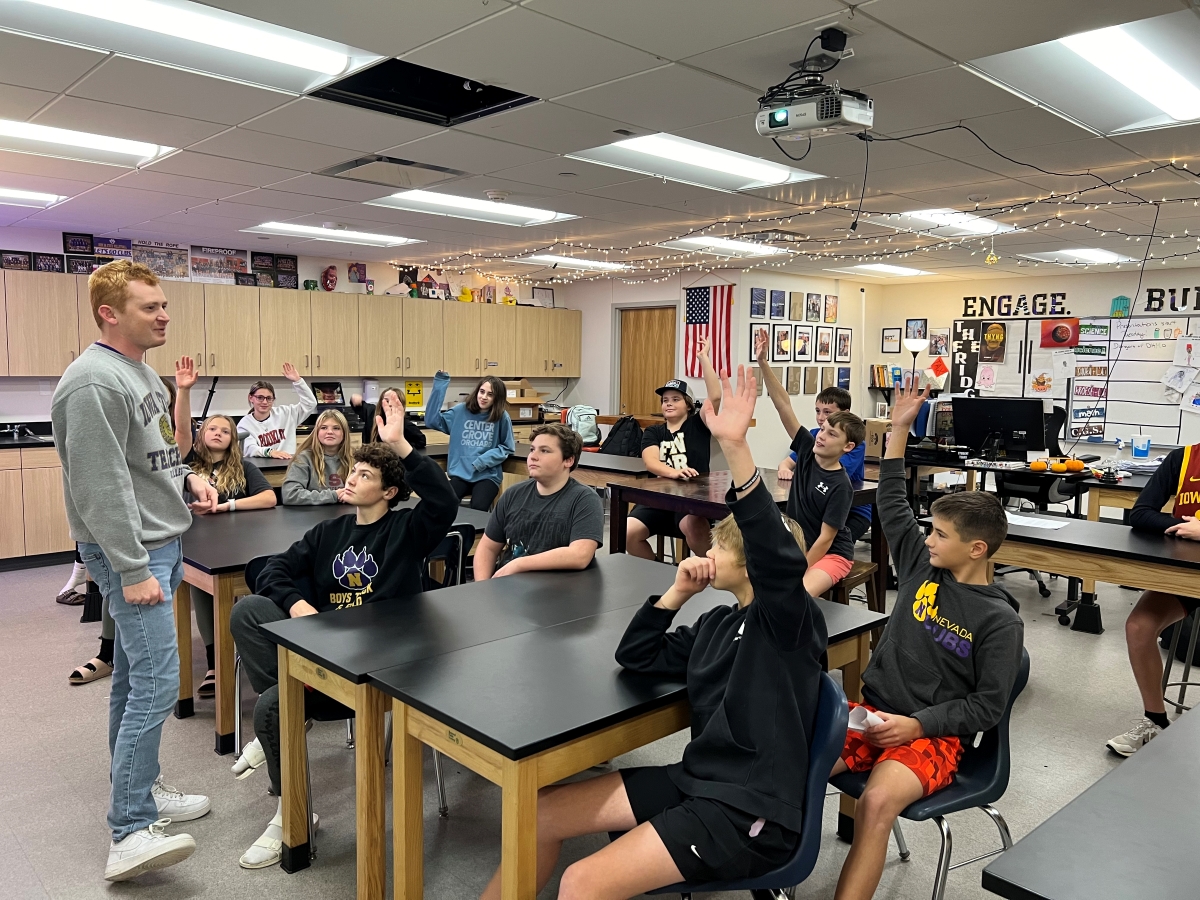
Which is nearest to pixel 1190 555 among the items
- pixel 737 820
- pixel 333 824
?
pixel 737 820

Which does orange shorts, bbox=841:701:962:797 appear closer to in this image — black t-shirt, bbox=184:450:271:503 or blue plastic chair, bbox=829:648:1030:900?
blue plastic chair, bbox=829:648:1030:900

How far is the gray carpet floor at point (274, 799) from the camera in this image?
7.75ft

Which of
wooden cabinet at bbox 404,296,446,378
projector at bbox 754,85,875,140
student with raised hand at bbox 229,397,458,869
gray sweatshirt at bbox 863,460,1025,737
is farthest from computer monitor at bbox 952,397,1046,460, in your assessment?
wooden cabinet at bbox 404,296,446,378

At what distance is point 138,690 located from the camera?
2.35m

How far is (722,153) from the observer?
4.43m

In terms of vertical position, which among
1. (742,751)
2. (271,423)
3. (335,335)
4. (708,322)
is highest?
(708,322)

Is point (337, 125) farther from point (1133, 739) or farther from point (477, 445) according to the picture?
point (1133, 739)

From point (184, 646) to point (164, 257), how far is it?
515 cm

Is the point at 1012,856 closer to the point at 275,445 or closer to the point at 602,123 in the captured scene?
the point at 602,123

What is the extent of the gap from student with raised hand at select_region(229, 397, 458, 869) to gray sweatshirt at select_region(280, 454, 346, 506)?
1.35 meters

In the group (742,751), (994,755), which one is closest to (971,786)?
(994,755)

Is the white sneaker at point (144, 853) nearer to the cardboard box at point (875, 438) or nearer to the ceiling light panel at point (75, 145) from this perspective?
the ceiling light panel at point (75, 145)

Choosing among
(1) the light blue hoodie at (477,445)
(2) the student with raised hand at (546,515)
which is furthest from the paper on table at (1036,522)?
(1) the light blue hoodie at (477,445)

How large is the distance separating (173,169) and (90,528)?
3.10 metres
